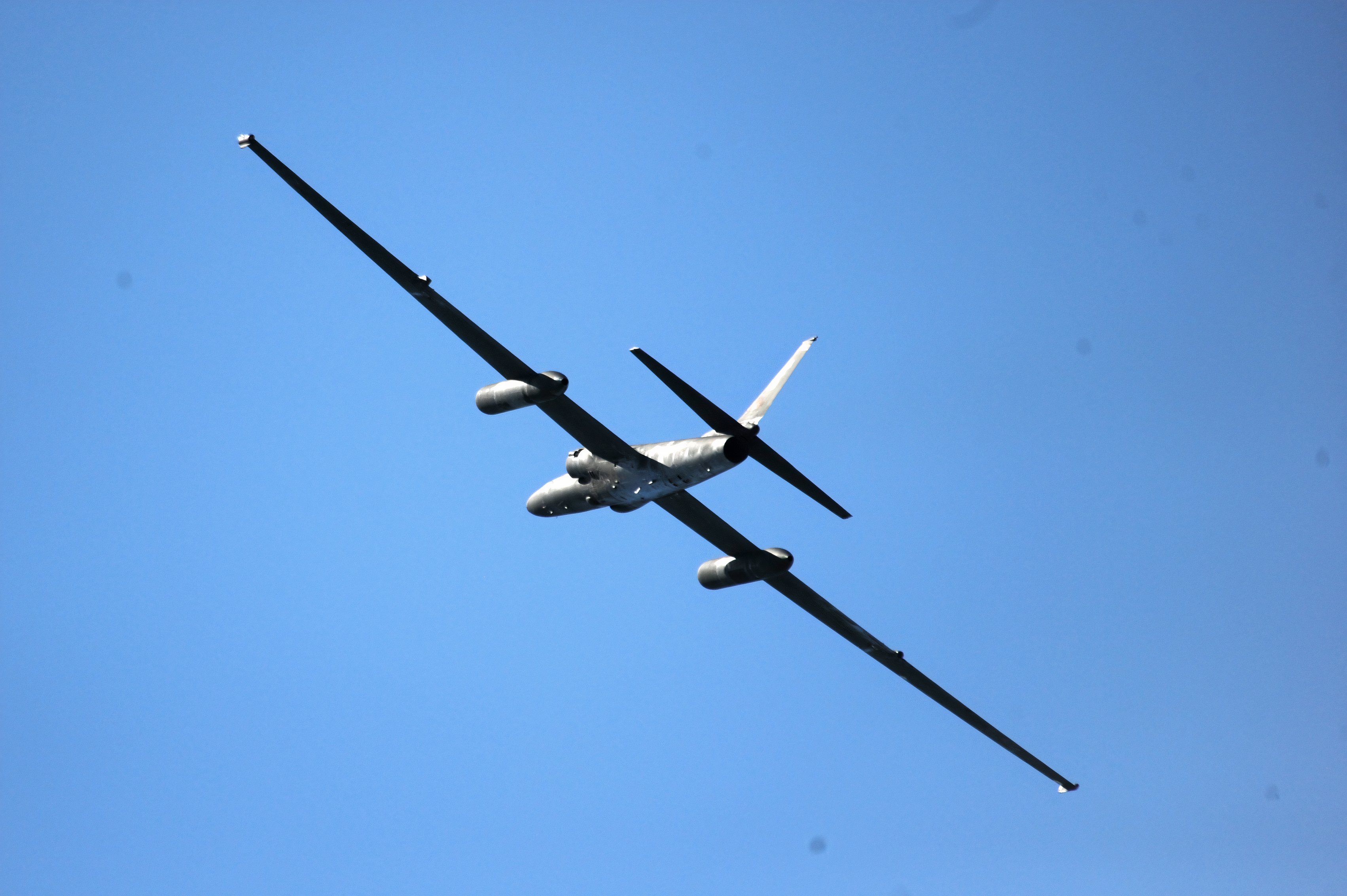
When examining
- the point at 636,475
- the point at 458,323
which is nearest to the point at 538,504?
the point at 636,475

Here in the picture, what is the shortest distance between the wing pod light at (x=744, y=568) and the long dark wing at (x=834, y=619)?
302 mm

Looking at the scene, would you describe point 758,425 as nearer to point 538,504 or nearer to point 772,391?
point 772,391

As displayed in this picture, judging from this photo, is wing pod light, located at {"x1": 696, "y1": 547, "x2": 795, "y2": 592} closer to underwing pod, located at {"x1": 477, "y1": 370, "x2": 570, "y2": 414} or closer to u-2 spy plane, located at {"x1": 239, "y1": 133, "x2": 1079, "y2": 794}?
u-2 spy plane, located at {"x1": 239, "y1": 133, "x2": 1079, "y2": 794}

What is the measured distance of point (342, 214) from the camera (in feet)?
106

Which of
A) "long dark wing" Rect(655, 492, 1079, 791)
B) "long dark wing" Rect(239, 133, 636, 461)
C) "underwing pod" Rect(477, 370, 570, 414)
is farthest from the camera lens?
"long dark wing" Rect(655, 492, 1079, 791)

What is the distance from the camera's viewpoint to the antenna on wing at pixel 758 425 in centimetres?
3434

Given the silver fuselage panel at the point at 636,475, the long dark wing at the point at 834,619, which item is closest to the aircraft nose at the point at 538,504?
the silver fuselage panel at the point at 636,475

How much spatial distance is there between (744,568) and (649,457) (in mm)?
5869

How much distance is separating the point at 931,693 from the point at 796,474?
12191mm

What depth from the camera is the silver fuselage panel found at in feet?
116

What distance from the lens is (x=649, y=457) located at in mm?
37062

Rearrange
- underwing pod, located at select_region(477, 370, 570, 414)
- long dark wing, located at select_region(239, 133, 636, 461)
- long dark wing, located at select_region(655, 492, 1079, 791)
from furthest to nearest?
long dark wing, located at select_region(655, 492, 1079, 791), underwing pod, located at select_region(477, 370, 570, 414), long dark wing, located at select_region(239, 133, 636, 461)

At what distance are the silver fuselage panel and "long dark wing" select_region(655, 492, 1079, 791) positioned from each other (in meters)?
1.80

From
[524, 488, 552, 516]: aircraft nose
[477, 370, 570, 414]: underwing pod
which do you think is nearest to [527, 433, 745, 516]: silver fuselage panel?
[524, 488, 552, 516]: aircraft nose
